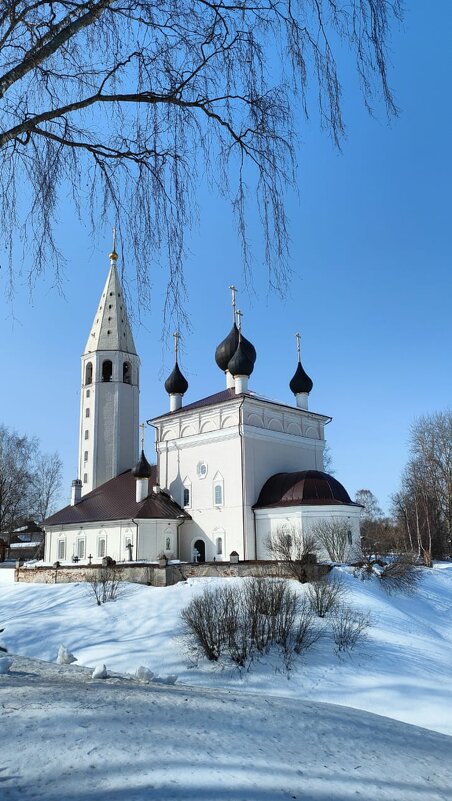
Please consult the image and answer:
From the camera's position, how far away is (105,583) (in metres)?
20.1

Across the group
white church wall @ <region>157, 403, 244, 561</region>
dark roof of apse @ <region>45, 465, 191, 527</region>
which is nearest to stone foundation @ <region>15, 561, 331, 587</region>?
white church wall @ <region>157, 403, 244, 561</region>

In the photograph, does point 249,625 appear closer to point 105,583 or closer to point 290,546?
point 105,583

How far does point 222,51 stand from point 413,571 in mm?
19300

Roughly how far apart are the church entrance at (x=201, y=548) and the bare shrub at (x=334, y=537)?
197 inches

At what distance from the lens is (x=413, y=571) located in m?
21.1

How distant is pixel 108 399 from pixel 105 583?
15.4 metres

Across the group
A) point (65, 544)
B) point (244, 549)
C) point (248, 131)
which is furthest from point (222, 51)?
point (65, 544)

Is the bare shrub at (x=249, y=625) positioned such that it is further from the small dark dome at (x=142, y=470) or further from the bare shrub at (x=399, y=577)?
the small dark dome at (x=142, y=470)

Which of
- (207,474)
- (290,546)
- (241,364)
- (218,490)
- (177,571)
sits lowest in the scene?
(177,571)

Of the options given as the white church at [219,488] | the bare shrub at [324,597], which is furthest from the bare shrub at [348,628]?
the white church at [219,488]

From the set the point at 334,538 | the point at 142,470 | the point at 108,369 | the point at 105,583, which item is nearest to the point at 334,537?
the point at 334,538

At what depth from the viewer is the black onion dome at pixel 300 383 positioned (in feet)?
96.3

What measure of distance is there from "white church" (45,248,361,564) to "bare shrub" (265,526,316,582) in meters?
0.29

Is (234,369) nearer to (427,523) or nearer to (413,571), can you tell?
(413,571)
